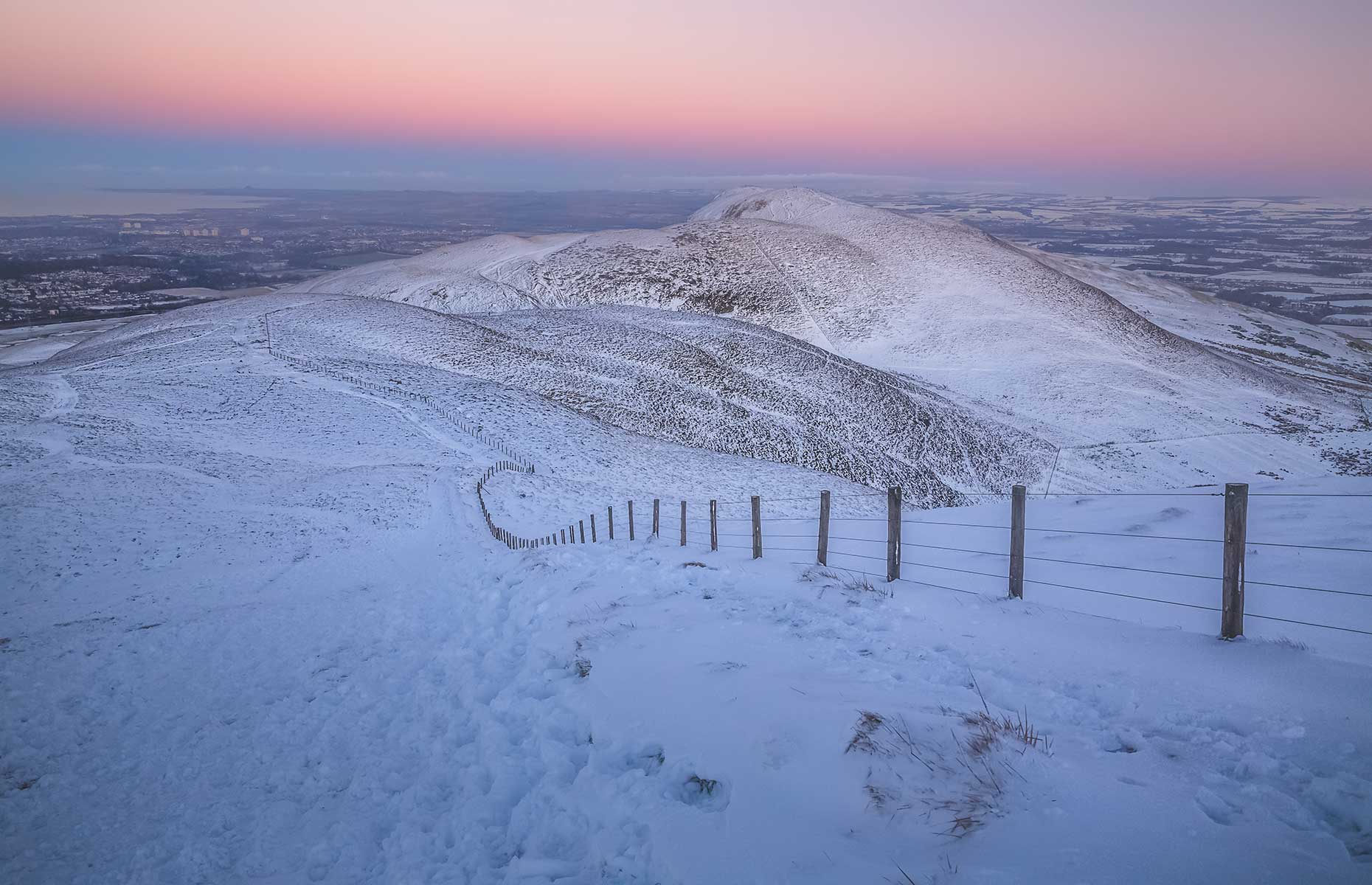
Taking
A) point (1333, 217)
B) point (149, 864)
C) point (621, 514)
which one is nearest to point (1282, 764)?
point (149, 864)

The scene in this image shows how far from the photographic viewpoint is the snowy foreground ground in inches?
163

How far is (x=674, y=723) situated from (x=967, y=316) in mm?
63568

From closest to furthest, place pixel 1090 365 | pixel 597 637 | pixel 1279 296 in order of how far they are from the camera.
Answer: pixel 597 637, pixel 1090 365, pixel 1279 296

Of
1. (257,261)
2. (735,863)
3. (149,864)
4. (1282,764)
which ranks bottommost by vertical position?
(149,864)

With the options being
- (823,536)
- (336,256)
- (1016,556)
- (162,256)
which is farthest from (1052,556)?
(162,256)

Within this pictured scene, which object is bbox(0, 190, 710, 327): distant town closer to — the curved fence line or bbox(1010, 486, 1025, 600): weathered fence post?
the curved fence line

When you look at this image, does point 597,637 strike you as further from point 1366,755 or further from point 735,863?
point 1366,755

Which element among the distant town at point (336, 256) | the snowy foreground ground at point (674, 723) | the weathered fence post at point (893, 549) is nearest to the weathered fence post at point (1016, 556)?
the snowy foreground ground at point (674, 723)

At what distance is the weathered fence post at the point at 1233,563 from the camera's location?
5988mm

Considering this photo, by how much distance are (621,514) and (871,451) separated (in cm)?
1916

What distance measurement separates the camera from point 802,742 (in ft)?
17.5

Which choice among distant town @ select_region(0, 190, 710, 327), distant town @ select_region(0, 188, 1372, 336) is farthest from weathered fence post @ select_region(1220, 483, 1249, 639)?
distant town @ select_region(0, 190, 710, 327)

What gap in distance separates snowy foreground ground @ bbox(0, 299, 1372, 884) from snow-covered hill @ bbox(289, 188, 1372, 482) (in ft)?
117

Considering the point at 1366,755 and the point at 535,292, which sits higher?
the point at 535,292
